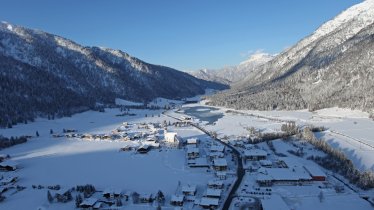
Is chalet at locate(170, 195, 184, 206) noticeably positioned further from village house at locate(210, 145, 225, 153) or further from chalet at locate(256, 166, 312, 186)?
village house at locate(210, 145, 225, 153)

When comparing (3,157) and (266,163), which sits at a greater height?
(3,157)

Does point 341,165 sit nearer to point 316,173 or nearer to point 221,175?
point 316,173

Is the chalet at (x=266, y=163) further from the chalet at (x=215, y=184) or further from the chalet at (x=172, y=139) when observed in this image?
the chalet at (x=172, y=139)

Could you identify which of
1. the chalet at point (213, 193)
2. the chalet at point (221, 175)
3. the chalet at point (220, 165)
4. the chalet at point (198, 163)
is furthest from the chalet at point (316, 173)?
the chalet at point (198, 163)

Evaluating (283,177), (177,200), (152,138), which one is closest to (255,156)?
(283,177)

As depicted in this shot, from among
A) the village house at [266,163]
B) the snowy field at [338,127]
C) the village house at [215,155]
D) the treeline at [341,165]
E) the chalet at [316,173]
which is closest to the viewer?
the treeline at [341,165]
